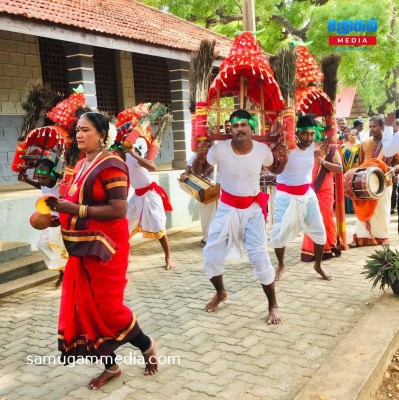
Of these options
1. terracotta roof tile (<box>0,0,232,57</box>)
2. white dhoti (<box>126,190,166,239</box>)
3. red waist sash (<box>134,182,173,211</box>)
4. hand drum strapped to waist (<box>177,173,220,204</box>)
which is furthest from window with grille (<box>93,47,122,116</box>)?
white dhoti (<box>126,190,166,239</box>)

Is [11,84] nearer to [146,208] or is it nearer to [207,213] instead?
[207,213]

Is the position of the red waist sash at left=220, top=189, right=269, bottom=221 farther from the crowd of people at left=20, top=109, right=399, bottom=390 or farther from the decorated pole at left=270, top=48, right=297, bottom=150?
the decorated pole at left=270, top=48, right=297, bottom=150

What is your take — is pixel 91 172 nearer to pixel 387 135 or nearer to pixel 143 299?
pixel 143 299

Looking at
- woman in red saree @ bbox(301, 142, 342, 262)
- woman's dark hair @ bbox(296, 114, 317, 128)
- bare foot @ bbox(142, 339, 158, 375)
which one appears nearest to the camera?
bare foot @ bbox(142, 339, 158, 375)

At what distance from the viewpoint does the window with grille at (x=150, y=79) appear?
521 inches

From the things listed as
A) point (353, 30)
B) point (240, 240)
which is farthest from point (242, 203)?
point (353, 30)

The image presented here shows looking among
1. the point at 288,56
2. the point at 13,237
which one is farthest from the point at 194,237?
the point at 288,56

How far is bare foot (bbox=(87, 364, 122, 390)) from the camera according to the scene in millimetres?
3256

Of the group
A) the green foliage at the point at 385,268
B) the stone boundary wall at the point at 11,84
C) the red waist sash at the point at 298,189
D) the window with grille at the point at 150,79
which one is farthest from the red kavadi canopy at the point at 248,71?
the window with grille at the point at 150,79

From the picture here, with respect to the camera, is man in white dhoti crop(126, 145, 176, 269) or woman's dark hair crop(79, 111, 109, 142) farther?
man in white dhoti crop(126, 145, 176, 269)

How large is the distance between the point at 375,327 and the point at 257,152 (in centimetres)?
175

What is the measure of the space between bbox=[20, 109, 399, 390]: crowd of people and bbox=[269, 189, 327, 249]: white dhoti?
0.01 meters

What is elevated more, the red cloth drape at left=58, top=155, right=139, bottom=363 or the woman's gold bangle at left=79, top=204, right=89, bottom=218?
the woman's gold bangle at left=79, top=204, right=89, bottom=218

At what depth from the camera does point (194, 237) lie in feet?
27.8
